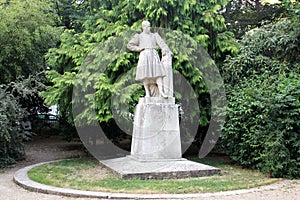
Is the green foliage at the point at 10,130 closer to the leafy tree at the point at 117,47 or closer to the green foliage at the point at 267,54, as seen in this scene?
the leafy tree at the point at 117,47

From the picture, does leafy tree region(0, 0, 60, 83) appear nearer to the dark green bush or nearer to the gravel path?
the gravel path

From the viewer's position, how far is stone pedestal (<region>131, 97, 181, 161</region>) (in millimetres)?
9547

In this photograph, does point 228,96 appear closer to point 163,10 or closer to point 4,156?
point 163,10

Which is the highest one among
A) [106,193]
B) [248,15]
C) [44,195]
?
[248,15]

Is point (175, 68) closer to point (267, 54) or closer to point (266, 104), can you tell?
point (266, 104)

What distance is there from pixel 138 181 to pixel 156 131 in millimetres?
1990

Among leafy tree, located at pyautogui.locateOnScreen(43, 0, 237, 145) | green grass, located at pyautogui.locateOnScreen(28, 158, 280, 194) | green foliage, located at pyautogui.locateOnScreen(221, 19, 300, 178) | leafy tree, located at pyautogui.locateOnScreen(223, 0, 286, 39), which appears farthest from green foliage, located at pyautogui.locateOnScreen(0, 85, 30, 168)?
leafy tree, located at pyautogui.locateOnScreen(223, 0, 286, 39)

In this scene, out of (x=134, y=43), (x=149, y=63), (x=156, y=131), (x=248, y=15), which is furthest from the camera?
(x=248, y=15)

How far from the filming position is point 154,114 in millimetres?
9656

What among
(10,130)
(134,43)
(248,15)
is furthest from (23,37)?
(248,15)

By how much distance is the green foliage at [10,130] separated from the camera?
10.9m

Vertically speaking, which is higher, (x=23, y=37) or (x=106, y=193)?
(x=23, y=37)

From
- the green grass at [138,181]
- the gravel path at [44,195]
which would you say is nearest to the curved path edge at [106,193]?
the gravel path at [44,195]

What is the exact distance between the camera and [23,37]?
13711 mm
